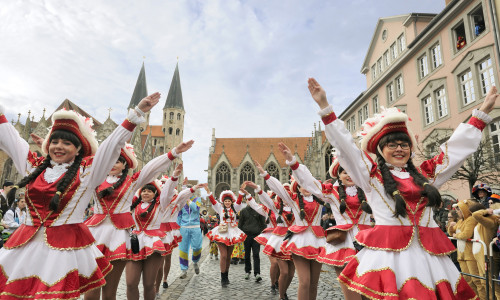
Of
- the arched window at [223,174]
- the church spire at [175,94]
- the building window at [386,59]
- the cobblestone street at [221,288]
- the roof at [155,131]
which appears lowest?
the cobblestone street at [221,288]

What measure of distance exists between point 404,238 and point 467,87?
60.1 feet

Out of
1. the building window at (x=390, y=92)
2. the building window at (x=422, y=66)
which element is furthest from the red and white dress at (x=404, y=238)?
the building window at (x=390, y=92)

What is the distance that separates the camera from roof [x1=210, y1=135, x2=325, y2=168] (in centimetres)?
5916

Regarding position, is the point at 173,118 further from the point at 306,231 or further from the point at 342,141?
the point at 342,141

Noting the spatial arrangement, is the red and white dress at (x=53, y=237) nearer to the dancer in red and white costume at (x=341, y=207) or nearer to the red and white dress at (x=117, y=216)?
the red and white dress at (x=117, y=216)

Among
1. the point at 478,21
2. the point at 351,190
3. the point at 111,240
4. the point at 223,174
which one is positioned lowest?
the point at 111,240

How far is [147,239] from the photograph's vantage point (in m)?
5.25

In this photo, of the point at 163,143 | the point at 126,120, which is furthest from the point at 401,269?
the point at 163,143

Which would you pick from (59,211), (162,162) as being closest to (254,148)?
(162,162)

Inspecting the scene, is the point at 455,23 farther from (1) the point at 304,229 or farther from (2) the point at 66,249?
(2) the point at 66,249

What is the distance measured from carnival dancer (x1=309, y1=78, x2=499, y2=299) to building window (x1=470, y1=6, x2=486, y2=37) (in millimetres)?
17634

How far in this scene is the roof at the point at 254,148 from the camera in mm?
59156

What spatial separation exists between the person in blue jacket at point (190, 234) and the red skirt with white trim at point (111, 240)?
4944mm

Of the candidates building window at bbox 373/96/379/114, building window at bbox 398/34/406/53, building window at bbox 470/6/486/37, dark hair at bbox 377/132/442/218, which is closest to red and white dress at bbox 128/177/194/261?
dark hair at bbox 377/132/442/218
